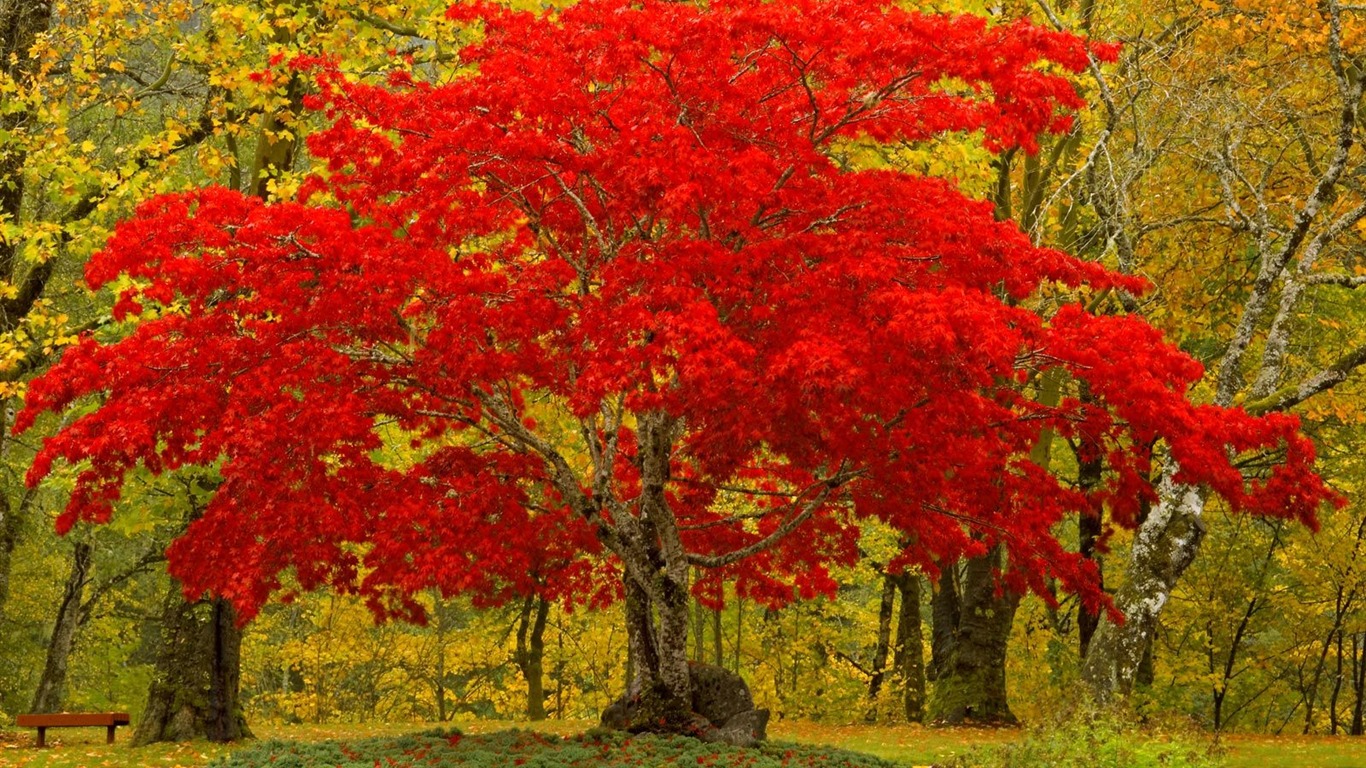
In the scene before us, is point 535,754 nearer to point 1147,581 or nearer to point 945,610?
point 1147,581

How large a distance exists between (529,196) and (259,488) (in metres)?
3.49

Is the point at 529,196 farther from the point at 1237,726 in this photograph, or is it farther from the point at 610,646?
the point at 1237,726

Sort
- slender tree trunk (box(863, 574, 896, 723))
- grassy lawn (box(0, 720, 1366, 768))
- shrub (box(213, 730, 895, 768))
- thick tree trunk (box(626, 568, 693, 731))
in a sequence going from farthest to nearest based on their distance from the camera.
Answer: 1. slender tree trunk (box(863, 574, 896, 723))
2. grassy lawn (box(0, 720, 1366, 768))
3. thick tree trunk (box(626, 568, 693, 731))
4. shrub (box(213, 730, 895, 768))

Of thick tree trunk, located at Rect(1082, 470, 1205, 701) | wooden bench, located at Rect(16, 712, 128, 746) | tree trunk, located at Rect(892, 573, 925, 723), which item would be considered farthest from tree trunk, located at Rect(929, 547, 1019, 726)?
wooden bench, located at Rect(16, 712, 128, 746)

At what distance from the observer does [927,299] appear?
8852mm

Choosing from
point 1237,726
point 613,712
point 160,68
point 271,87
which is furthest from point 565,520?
point 1237,726

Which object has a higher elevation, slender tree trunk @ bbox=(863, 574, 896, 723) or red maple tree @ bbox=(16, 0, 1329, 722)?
→ red maple tree @ bbox=(16, 0, 1329, 722)

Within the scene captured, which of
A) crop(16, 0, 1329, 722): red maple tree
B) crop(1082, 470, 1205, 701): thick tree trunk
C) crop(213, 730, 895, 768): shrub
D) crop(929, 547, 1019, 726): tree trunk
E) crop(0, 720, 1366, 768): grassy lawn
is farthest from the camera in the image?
crop(929, 547, 1019, 726): tree trunk

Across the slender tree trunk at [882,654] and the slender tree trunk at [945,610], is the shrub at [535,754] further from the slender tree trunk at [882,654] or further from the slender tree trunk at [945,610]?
the slender tree trunk at [882,654]

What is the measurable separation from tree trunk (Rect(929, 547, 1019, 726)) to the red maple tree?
7881 millimetres

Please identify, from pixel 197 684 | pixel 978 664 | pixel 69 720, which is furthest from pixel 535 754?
pixel 978 664

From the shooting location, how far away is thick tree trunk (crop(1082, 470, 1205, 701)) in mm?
12570

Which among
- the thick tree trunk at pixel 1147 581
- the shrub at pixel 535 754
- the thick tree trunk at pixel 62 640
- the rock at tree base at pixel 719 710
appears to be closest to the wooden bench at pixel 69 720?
the shrub at pixel 535 754

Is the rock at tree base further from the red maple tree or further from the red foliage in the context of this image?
the red foliage
